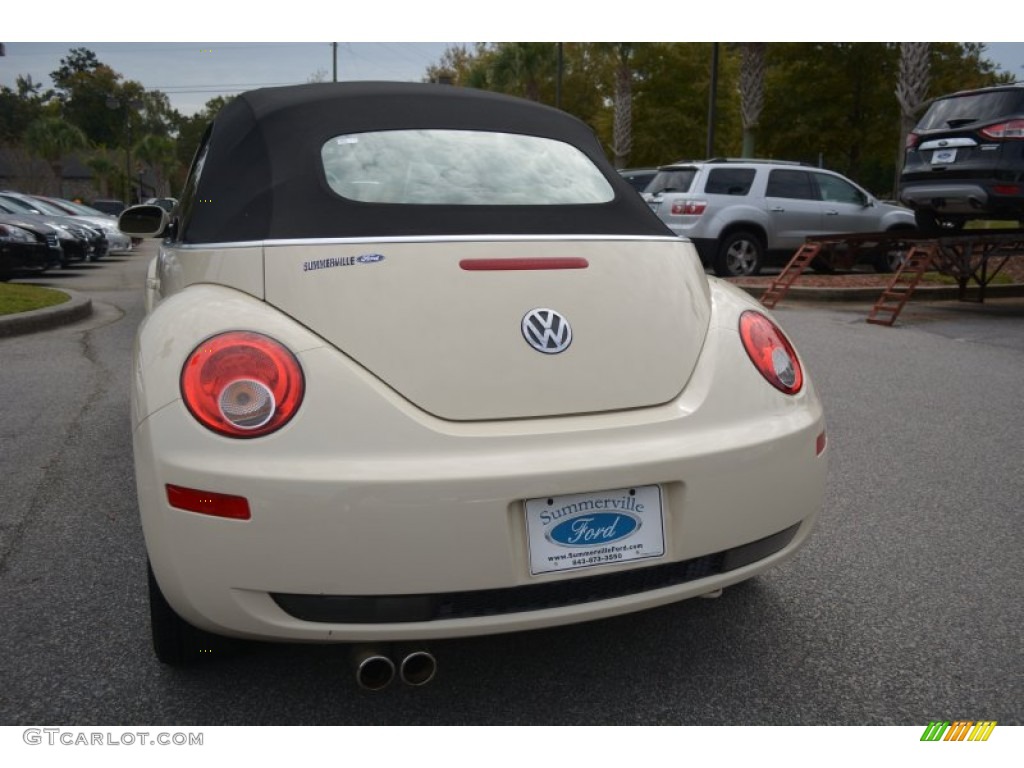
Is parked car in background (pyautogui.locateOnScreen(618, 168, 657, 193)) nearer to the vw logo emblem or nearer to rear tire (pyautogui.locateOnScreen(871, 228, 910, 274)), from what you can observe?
rear tire (pyautogui.locateOnScreen(871, 228, 910, 274))

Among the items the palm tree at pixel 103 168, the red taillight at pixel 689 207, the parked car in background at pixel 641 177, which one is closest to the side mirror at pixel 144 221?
the red taillight at pixel 689 207

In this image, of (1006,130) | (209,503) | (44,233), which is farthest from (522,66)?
(209,503)

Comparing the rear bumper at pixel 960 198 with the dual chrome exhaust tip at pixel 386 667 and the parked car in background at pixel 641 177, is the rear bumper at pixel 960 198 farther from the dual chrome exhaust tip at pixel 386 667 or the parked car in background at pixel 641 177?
the dual chrome exhaust tip at pixel 386 667

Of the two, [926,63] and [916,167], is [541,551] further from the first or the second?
[926,63]

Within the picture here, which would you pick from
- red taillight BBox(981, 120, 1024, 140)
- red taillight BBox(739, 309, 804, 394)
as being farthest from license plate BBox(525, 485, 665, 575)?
red taillight BBox(981, 120, 1024, 140)

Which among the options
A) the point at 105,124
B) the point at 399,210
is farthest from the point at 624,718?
the point at 105,124

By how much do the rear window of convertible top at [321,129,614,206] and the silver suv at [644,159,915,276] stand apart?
10722 mm

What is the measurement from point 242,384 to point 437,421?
439 mm

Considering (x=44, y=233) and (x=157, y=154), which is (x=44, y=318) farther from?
(x=157, y=154)

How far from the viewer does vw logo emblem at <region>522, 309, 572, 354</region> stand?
7.30 feet

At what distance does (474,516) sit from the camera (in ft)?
6.55

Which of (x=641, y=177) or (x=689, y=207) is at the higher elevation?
(x=641, y=177)

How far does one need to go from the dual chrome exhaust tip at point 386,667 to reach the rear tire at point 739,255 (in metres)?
12.1

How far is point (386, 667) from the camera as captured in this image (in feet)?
6.89
